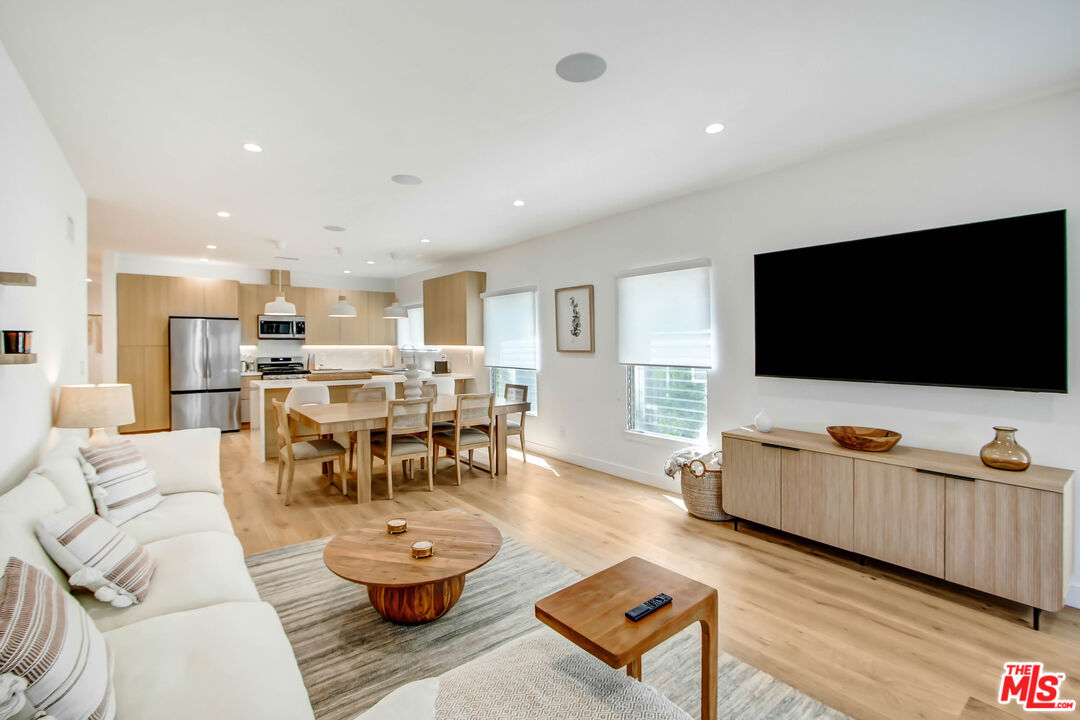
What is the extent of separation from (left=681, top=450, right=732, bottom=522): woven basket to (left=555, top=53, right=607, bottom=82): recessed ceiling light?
2.78m

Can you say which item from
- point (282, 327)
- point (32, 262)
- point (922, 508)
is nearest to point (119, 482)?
point (32, 262)

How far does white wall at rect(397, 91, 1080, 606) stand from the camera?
262 centimetres

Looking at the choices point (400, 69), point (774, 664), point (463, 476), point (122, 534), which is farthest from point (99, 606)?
point (463, 476)

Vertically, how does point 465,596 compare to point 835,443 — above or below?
below

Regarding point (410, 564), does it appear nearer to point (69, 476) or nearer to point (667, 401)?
point (69, 476)

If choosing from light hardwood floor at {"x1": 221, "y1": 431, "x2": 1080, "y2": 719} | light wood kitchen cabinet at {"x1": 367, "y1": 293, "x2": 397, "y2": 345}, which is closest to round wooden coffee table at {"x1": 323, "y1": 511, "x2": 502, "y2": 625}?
light hardwood floor at {"x1": 221, "y1": 431, "x2": 1080, "y2": 719}

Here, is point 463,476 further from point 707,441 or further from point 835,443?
point 835,443

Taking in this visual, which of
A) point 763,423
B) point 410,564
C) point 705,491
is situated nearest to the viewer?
point 410,564

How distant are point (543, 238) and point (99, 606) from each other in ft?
16.4

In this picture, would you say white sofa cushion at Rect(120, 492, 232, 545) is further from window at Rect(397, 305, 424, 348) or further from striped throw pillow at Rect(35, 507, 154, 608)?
window at Rect(397, 305, 424, 348)

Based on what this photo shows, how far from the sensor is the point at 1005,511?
7.98 ft

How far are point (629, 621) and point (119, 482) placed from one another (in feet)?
8.72

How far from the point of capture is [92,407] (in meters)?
3.00

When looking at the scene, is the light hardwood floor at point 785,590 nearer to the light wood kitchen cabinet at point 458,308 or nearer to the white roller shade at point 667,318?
the white roller shade at point 667,318
